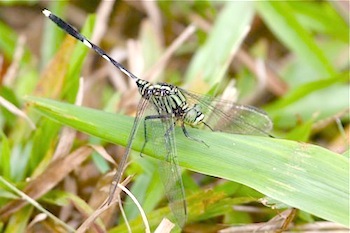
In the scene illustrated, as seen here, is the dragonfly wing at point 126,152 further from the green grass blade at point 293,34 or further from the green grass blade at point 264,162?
the green grass blade at point 293,34

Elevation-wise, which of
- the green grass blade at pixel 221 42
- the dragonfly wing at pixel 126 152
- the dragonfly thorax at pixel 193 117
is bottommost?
the dragonfly wing at pixel 126 152

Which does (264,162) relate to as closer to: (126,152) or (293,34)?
(126,152)

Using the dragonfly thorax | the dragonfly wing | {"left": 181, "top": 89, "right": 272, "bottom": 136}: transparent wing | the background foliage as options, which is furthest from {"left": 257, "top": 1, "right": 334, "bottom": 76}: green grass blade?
the dragonfly wing

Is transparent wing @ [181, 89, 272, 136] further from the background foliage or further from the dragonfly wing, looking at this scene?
the dragonfly wing

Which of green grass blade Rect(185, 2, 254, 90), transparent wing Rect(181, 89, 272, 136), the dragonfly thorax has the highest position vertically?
green grass blade Rect(185, 2, 254, 90)

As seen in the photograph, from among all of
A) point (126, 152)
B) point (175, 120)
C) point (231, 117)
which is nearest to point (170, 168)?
point (126, 152)

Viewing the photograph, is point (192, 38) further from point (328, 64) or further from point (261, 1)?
point (328, 64)

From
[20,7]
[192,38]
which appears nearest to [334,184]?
[192,38]

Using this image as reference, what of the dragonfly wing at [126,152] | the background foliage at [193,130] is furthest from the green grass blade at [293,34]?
the dragonfly wing at [126,152]
